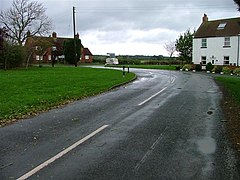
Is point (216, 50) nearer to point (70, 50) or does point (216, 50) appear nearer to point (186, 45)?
point (186, 45)

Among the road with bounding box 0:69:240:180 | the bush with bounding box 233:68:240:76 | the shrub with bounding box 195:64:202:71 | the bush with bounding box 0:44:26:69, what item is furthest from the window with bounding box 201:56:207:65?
the road with bounding box 0:69:240:180

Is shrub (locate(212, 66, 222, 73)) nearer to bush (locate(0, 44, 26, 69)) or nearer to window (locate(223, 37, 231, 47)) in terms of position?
window (locate(223, 37, 231, 47))

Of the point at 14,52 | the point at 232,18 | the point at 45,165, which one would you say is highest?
the point at 232,18

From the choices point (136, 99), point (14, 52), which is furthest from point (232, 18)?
point (136, 99)

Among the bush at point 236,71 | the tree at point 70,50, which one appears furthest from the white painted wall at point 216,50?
the tree at point 70,50

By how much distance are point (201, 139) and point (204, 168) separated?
2048 mm

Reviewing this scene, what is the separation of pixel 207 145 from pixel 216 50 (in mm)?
46160

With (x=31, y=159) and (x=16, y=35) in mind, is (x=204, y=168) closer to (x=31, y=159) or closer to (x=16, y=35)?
(x=31, y=159)

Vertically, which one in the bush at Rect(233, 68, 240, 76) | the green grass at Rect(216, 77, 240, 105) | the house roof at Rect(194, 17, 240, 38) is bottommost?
the green grass at Rect(216, 77, 240, 105)

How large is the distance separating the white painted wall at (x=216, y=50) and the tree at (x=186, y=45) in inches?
Result: 213

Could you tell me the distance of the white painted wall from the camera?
47781mm

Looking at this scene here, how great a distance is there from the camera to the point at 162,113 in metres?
10.7

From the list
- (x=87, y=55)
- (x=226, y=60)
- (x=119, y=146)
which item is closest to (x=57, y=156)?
(x=119, y=146)

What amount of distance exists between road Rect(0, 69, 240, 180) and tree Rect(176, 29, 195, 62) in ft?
164
